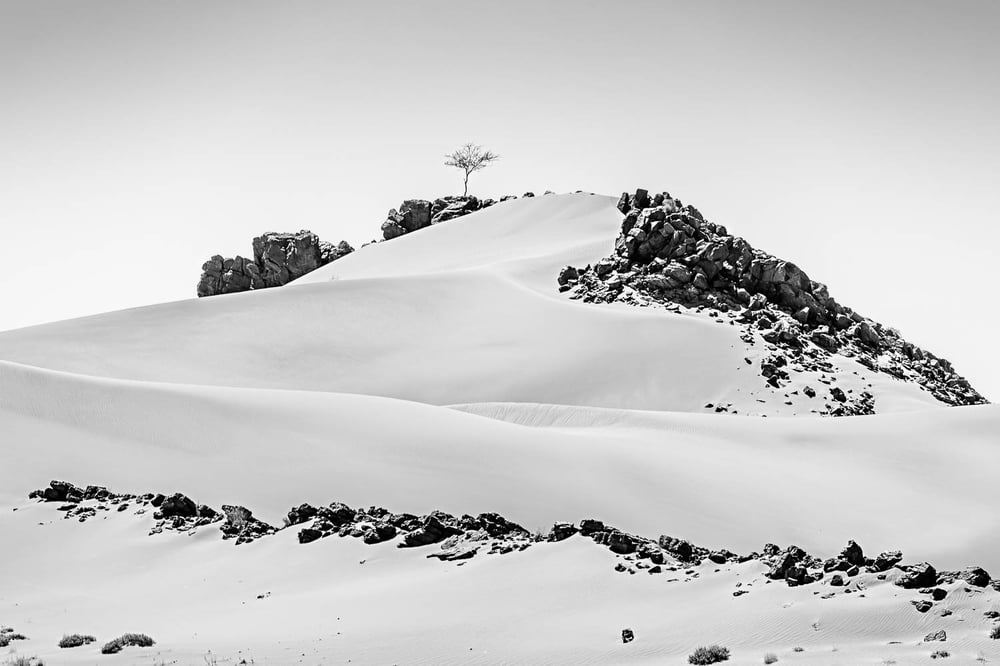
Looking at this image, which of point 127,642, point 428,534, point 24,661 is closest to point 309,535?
point 428,534

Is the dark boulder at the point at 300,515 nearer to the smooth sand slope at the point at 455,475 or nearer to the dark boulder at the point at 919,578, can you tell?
the smooth sand slope at the point at 455,475

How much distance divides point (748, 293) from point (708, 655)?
3555 cm

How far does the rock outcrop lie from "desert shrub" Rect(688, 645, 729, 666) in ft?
219

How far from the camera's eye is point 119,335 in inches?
1681

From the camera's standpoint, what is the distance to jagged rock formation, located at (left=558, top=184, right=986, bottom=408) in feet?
140

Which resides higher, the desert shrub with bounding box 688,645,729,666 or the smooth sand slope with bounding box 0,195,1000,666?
the smooth sand slope with bounding box 0,195,1000,666

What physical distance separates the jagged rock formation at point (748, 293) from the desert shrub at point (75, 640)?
3220 cm

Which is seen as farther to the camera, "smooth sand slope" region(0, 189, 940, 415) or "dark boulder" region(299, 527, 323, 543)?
"smooth sand slope" region(0, 189, 940, 415)

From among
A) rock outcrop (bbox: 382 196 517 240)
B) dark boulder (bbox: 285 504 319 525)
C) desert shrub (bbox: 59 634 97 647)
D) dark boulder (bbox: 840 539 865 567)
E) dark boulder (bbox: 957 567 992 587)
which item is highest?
rock outcrop (bbox: 382 196 517 240)

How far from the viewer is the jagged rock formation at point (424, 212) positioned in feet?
255

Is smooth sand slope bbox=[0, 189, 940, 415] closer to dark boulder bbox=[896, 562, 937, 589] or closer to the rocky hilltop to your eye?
the rocky hilltop

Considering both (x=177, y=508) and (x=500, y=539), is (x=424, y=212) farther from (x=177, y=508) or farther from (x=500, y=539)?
(x=500, y=539)

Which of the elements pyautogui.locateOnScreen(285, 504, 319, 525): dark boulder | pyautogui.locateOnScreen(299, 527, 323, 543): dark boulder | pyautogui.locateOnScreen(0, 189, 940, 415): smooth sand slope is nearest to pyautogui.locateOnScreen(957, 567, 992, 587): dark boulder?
pyautogui.locateOnScreen(299, 527, 323, 543): dark boulder

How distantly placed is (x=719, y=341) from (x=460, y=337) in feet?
42.0
